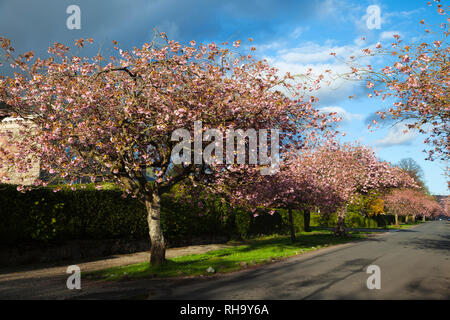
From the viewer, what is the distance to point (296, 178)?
20188 mm

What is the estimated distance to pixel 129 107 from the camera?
10922 mm

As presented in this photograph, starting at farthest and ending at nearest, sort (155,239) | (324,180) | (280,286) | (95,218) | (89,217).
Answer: (324,180) < (95,218) < (89,217) < (155,239) < (280,286)

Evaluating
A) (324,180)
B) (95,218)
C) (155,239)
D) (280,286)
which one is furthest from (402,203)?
(280,286)

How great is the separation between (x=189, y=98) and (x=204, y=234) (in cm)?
1390

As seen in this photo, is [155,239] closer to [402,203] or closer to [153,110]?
[153,110]

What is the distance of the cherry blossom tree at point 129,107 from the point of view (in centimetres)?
1097

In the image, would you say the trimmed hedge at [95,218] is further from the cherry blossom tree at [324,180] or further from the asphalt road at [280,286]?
the asphalt road at [280,286]

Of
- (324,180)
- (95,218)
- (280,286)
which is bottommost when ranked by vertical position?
(280,286)

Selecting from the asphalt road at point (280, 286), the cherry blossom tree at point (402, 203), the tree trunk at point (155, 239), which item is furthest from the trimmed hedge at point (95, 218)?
the cherry blossom tree at point (402, 203)

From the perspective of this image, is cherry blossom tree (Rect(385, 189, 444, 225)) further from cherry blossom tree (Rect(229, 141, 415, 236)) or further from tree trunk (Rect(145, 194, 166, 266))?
tree trunk (Rect(145, 194, 166, 266))

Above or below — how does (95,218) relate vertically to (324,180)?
below

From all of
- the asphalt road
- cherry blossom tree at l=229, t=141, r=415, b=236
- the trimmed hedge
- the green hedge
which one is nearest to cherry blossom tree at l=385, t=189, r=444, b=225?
cherry blossom tree at l=229, t=141, r=415, b=236
